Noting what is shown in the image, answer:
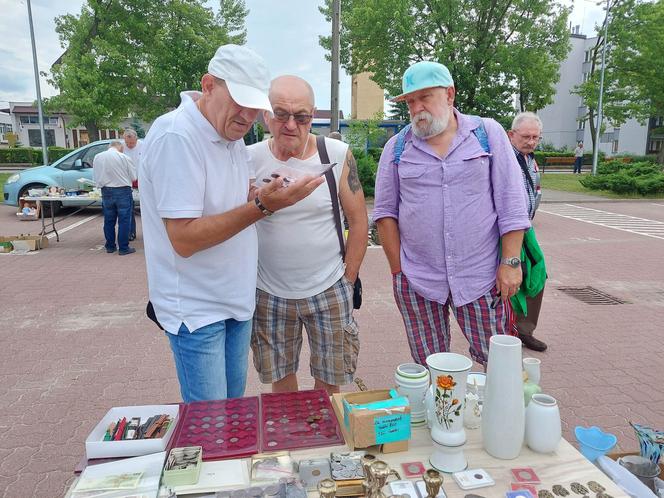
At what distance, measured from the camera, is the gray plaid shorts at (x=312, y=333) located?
7.69 ft

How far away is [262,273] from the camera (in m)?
2.34

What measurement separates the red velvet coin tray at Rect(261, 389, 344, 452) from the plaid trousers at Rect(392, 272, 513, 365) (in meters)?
0.82

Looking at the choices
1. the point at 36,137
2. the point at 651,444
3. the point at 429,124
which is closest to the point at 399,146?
the point at 429,124

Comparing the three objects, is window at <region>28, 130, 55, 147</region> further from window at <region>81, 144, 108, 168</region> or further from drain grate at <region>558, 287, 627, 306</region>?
drain grate at <region>558, 287, 627, 306</region>

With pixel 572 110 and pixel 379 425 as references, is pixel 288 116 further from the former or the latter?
pixel 572 110

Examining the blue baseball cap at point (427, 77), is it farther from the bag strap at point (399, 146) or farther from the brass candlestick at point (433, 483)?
the brass candlestick at point (433, 483)

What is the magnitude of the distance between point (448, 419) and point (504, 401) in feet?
0.58

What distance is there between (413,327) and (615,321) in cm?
351

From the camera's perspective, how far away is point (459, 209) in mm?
2254

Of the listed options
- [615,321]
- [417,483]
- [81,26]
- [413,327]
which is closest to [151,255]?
[417,483]

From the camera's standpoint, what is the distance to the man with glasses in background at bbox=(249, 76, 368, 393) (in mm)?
2221

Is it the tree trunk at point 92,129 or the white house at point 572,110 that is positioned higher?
the white house at point 572,110

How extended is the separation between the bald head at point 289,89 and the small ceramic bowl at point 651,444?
1.85 m

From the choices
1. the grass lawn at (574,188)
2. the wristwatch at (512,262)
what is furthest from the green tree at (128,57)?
the wristwatch at (512,262)
